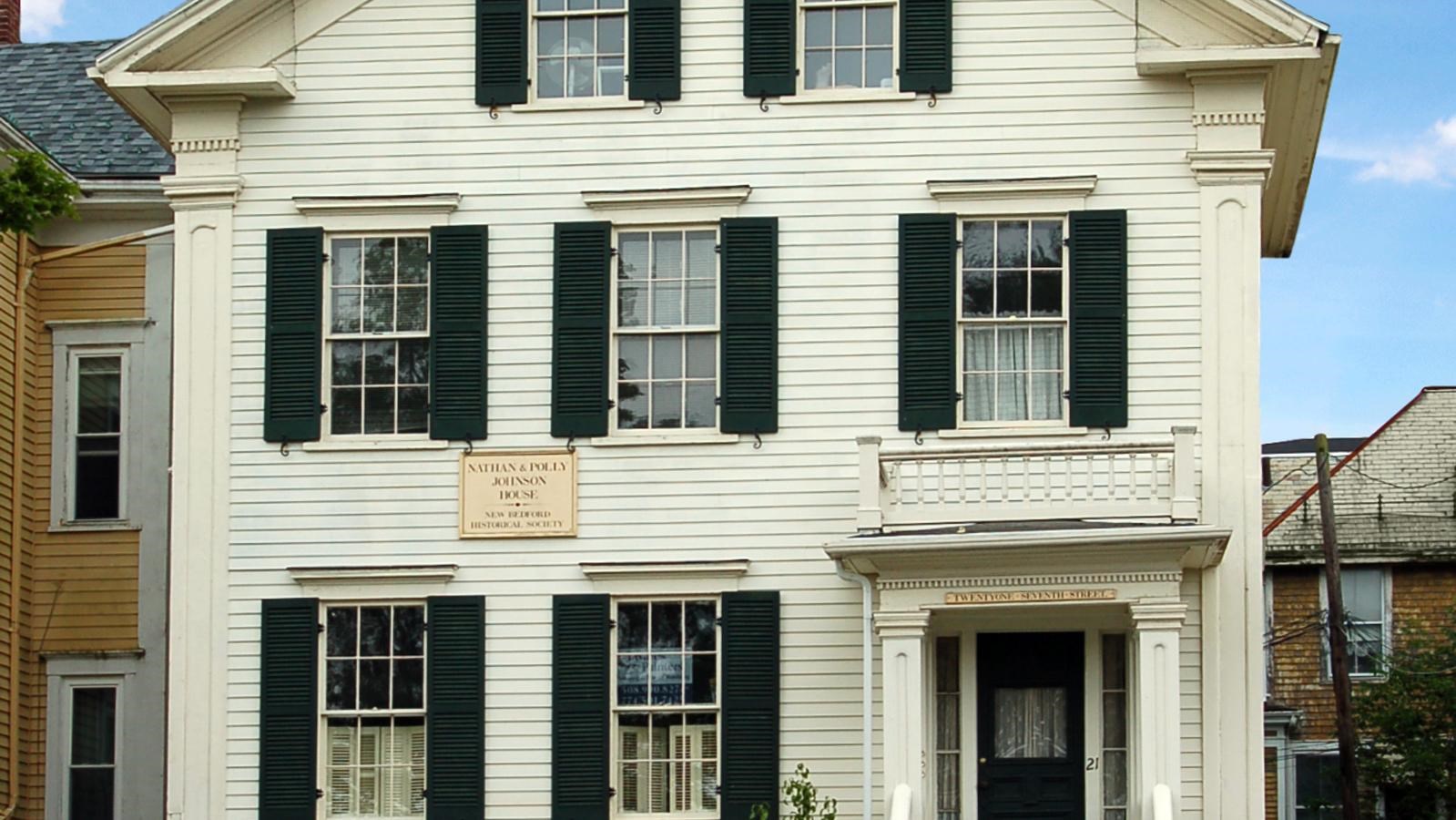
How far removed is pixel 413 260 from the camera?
23438 mm

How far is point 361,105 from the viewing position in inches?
933

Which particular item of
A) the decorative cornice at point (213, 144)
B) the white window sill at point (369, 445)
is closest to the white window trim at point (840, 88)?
the white window sill at point (369, 445)

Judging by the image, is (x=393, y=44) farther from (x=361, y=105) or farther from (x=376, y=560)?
(x=376, y=560)

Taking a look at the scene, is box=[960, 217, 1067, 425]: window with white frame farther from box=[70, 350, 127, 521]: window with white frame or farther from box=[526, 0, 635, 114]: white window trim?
box=[70, 350, 127, 521]: window with white frame

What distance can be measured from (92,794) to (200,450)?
6.03 metres

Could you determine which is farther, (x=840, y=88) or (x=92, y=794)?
(x=92, y=794)

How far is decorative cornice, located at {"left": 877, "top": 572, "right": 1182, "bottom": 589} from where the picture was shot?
21.1 metres

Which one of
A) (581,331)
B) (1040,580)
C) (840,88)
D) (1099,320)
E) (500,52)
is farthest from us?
(500,52)

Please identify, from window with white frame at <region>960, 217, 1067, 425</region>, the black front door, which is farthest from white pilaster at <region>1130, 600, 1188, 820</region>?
window with white frame at <region>960, 217, 1067, 425</region>

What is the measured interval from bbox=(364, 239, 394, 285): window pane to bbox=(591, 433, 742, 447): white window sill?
258cm

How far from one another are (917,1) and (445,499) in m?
6.29

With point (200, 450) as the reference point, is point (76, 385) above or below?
above

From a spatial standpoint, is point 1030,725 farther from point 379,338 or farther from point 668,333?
point 379,338

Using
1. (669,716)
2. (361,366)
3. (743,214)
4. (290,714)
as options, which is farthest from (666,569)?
(290,714)
